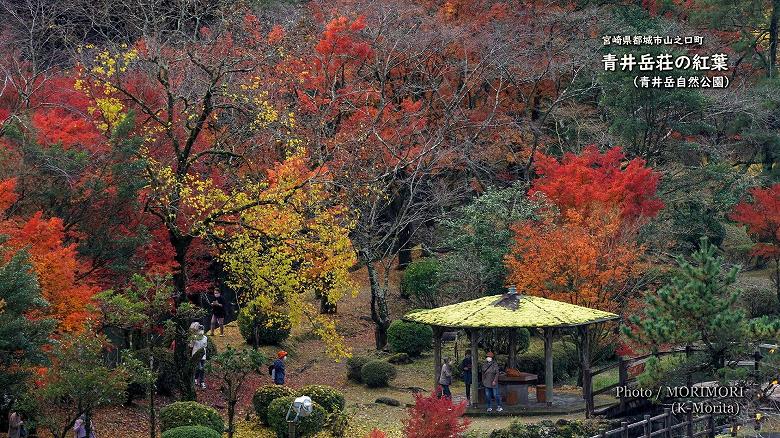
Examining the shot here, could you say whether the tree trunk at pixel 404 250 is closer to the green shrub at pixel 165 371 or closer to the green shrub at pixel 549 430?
the green shrub at pixel 165 371

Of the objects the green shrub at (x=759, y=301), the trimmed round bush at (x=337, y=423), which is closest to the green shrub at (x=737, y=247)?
the green shrub at (x=759, y=301)

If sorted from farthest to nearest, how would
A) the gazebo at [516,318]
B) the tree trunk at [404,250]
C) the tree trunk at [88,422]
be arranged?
the tree trunk at [404,250]
the gazebo at [516,318]
the tree trunk at [88,422]

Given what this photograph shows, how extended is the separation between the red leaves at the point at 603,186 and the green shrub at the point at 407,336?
6078 millimetres

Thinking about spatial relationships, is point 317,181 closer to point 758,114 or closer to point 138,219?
point 138,219

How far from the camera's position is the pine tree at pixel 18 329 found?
2073cm

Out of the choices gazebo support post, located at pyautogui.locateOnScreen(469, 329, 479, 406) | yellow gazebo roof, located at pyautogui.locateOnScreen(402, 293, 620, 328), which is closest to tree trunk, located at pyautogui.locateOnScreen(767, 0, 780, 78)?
yellow gazebo roof, located at pyautogui.locateOnScreen(402, 293, 620, 328)

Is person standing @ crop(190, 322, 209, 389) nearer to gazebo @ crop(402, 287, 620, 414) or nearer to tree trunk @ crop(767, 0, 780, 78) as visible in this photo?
gazebo @ crop(402, 287, 620, 414)

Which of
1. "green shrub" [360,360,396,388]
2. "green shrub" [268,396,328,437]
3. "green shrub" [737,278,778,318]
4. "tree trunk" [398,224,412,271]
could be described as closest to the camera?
"green shrub" [268,396,328,437]

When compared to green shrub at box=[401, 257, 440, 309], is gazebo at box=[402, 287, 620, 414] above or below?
below

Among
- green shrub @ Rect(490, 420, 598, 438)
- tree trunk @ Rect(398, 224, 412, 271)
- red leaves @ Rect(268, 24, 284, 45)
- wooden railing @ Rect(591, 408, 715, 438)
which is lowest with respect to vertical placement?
green shrub @ Rect(490, 420, 598, 438)

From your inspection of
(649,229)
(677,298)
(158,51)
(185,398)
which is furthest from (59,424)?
(649,229)

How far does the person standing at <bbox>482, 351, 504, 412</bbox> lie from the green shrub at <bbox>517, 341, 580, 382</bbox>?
407cm

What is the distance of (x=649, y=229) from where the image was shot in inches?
1513

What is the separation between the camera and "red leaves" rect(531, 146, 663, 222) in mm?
35719
